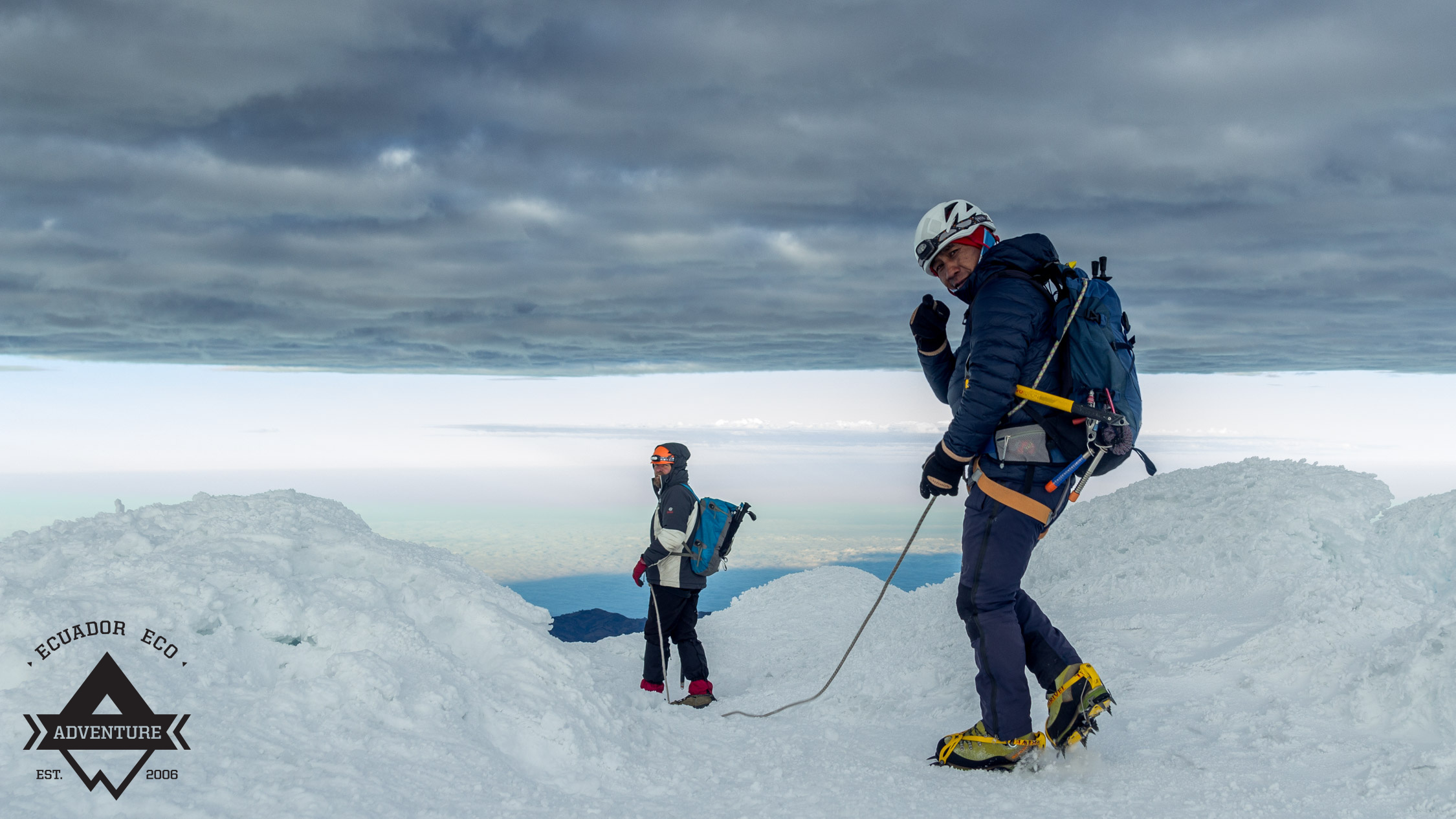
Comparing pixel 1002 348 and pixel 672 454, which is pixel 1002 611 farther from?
pixel 672 454

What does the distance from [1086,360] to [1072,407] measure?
318 millimetres

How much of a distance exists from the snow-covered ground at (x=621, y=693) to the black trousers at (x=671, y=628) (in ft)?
1.41

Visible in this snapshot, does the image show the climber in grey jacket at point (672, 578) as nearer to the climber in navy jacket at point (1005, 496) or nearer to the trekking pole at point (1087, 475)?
the climber in navy jacket at point (1005, 496)

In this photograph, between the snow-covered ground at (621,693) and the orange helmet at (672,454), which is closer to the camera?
the snow-covered ground at (621,693)

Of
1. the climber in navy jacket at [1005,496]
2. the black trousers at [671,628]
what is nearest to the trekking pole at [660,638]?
the black trousers at [671,628]

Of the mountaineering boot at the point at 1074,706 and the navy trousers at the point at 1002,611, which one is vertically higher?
the navy trousers at the point at 1002,611

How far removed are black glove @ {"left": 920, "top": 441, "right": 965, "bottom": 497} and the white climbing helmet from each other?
1.29 m

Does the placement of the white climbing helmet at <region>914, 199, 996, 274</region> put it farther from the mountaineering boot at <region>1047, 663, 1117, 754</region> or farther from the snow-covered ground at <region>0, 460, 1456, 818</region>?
the snow-covered ground at <region>0, 460, 1456, 818</region>

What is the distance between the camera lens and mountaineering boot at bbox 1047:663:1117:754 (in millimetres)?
5027

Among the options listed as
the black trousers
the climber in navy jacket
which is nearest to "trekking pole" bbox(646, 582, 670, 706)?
the black trousers

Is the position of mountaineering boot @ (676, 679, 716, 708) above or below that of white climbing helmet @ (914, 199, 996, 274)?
below

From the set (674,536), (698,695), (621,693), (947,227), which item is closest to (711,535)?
(674,536)

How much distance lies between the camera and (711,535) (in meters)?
8.25

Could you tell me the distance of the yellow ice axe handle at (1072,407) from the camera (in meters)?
4.88
